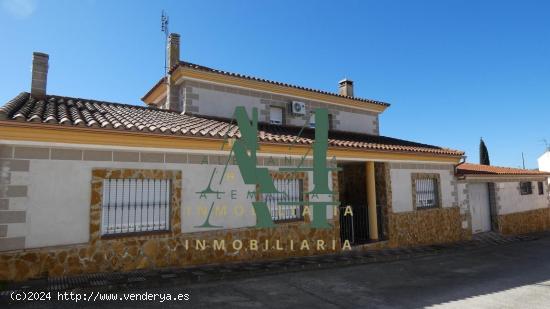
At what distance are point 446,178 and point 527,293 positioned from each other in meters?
7.35

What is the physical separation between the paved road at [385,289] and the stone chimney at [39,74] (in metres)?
6.69

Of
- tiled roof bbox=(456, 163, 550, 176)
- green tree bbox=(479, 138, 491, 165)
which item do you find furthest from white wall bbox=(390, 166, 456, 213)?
green tree bbox=(479, 138, 491, 165)

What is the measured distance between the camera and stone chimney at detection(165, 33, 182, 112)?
12.4m

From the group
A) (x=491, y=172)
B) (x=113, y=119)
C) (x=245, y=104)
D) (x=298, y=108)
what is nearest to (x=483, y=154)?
(x=491, y=172)

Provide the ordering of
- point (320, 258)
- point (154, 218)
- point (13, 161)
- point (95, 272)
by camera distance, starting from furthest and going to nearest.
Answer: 1. point (320, 258)
2. point (154, 218)
3. point (95, 272)
4. point (13, 161)

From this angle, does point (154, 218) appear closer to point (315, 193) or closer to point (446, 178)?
point (315, 193)

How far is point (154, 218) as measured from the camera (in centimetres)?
786

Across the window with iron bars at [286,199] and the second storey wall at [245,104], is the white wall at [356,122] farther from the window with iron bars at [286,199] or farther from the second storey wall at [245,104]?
the window with iron bars at [286,199]

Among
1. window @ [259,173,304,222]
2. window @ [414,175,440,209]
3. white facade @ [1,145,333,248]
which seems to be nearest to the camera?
white facade @ [1,145,333,248]

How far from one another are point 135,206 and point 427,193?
10.3m

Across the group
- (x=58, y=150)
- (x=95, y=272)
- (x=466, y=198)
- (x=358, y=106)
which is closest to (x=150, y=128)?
A: (x=58, y=150)

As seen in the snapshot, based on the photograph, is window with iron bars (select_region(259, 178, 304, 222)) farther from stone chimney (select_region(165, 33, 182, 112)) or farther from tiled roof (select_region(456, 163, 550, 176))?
tiled roof (select_region(456, 163, 550, 176))

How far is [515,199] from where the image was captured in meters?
17.2

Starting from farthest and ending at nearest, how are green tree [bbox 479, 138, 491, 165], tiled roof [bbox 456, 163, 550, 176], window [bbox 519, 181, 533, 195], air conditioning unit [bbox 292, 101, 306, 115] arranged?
green tree [bbox 479, 138, 491, 165] → window [bbox 519, 181, 533, 195] → tiled roof [bbox 456, 163, 550, 176] → air conditioning unit [bbox 292, 101, 306, 115]
